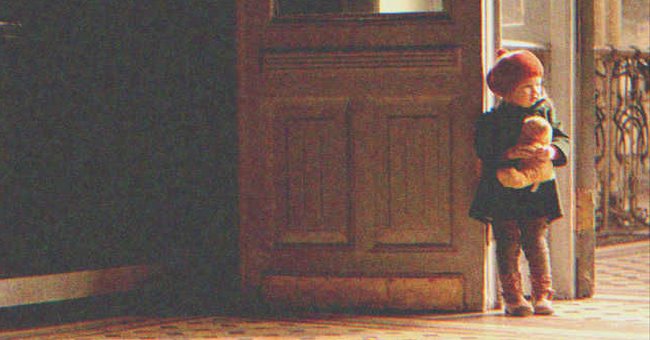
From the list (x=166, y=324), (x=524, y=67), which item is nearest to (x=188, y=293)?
(x=166, y=324)

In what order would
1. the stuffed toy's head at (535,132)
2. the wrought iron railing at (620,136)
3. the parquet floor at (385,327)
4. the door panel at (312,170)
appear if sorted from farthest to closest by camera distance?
the wrought iron railing at (620,136), the door panel at (312,170), the stuffed toy's head at (535,132), the parquet floor at (385,327)

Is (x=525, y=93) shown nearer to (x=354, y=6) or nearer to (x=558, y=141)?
(x=558, y=141)

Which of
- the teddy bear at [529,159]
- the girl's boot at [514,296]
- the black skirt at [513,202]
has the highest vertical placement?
the teddy bear at [529,159]

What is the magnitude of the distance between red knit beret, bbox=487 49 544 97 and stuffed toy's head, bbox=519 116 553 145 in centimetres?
14

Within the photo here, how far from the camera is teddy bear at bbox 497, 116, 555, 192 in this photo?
3.96m

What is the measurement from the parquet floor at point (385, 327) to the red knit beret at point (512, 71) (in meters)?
0.80

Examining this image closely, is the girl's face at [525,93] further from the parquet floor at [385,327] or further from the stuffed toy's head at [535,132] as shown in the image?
the parquet floor at [385,327]

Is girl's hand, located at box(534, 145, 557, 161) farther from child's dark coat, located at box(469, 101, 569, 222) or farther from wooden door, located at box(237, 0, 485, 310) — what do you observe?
wooden door, located at box(237, 0, 485, 310)

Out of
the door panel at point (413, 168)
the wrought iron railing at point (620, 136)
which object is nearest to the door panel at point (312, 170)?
the door panel at point (413, 168)

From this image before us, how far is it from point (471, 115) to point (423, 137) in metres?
0.18

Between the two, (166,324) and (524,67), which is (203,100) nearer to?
(166,324)

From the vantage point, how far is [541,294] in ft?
13.5

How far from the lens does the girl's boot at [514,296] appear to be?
160 inches

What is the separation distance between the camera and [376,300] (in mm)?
4160
